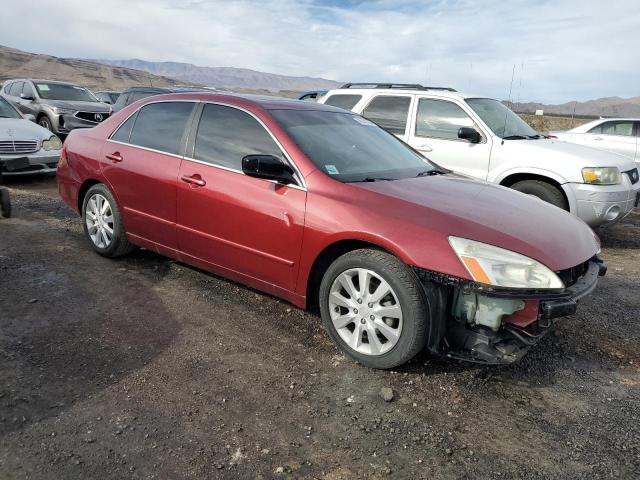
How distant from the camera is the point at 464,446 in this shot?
8.09 feet

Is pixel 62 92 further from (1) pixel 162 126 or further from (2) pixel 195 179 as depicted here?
(2) pixel 195 179

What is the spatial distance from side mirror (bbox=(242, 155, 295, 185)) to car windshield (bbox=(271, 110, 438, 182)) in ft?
0.72

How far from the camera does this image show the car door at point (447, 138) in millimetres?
6434

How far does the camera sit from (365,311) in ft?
10.1

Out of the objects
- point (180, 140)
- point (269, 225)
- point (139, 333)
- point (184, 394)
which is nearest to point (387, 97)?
point (180, 140)

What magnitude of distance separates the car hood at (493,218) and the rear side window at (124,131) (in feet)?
8.09

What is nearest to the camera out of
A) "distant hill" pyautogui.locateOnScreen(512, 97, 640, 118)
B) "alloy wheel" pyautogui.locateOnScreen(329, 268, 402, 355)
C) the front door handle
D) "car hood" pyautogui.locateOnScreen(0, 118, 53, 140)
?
"alloy wheel" pyautogui.locateOnScreen(329, 268, 402, 355)

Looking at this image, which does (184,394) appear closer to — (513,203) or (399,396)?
(399,396)

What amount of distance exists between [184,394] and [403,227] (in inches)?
61.4

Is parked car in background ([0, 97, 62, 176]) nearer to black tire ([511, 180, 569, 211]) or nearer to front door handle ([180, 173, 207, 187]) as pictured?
front door handle ([180, 173, 207, 187])

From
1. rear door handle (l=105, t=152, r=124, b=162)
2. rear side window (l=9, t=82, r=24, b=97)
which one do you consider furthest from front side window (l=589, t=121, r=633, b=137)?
rear side window (l=9, t=82, r=24, b=97)

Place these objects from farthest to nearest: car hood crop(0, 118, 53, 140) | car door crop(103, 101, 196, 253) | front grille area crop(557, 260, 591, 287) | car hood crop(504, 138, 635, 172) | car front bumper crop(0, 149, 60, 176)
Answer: car hood crop(0, 118, 53, 140) → car front bumper crop(0, 149, 60, 176) → car hood crop(504, 138, 635, 172) → car door crop(103, 101, 196, 253) → front grille area crop(557, 260, 591, 287)

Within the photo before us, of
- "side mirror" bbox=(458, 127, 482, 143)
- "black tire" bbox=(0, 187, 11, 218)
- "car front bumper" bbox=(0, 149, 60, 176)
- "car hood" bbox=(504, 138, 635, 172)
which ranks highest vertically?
"side mirror" bbox=(458, 127, 482, 143)

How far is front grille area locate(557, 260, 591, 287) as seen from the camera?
9.34 feet
